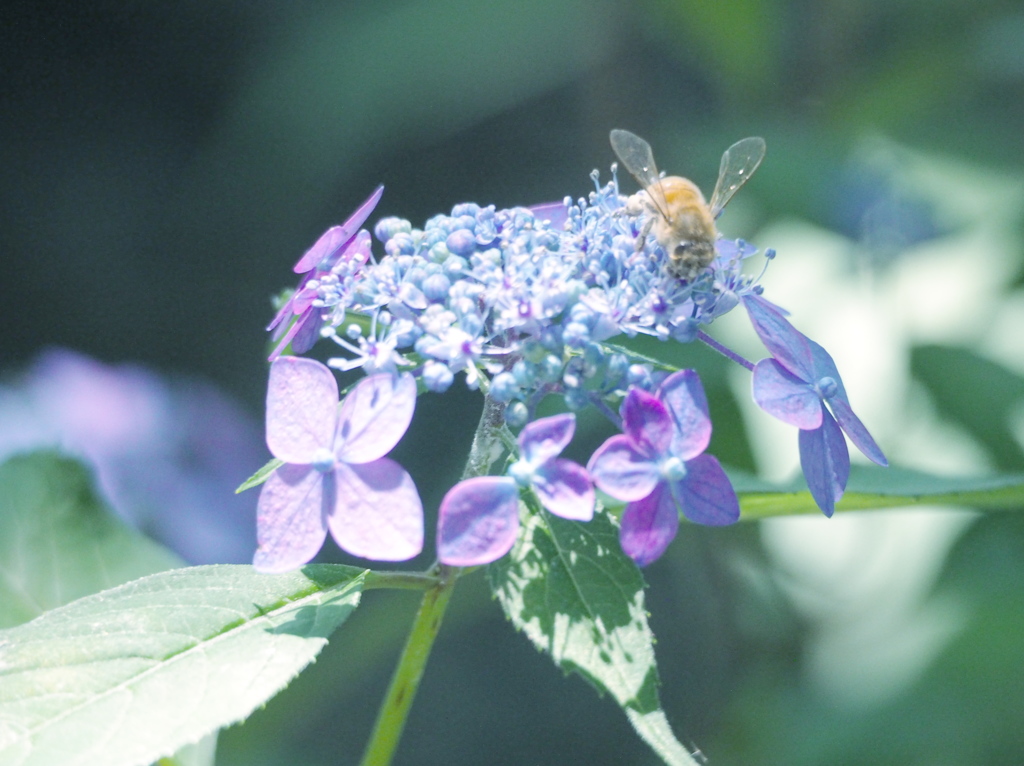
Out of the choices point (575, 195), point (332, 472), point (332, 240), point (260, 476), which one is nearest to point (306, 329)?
point (332, 240)

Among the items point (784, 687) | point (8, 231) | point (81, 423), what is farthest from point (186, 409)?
point (784, 687)

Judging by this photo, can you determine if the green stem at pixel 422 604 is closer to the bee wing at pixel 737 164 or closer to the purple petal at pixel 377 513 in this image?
the purple petal at pixel 377 513

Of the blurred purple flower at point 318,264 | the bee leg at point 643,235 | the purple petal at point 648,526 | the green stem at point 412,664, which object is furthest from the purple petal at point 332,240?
the purple petal at point 648,526

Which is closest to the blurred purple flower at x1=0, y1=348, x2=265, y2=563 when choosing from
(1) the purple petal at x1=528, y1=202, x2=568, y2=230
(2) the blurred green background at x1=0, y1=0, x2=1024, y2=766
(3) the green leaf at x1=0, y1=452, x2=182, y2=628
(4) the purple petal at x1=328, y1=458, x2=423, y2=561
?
Answer: (2) the blurred green background at x1=0, y1=0, x2=1024, y2=766

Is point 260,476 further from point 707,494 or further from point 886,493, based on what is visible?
point 886,493

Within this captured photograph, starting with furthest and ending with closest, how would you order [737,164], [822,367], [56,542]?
[56,542] → [737,164] → [822,367]

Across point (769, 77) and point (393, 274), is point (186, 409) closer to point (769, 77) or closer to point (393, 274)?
point (393, 274)
